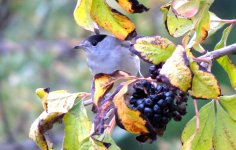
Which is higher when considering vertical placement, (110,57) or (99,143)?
(99,143)

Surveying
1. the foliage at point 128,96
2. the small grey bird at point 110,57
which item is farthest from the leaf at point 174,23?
the small grey bird at point 110,57

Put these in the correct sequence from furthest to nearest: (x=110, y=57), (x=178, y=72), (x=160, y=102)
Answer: (x=110, y=57) → (x=160, y=102) → (x=178, y=72)

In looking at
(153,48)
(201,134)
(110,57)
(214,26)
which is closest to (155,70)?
(153,48)

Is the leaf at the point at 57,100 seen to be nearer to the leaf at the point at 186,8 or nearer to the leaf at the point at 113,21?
the leaf at the point at 113,21

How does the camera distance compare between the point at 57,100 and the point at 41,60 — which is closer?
the point at 57,100

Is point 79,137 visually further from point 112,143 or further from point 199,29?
point 199,29

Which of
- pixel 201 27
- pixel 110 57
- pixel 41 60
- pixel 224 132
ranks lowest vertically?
pixel 41 60

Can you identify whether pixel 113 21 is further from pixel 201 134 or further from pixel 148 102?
pixel 201 134
